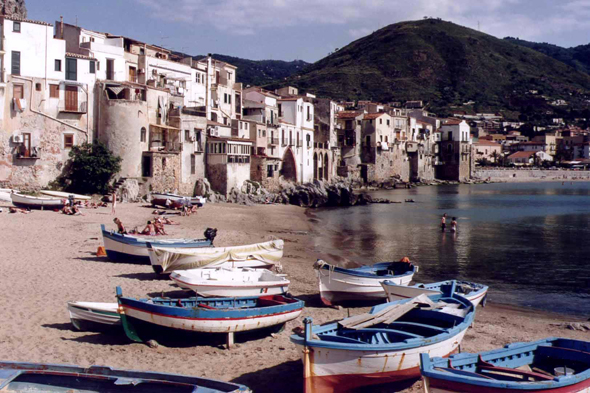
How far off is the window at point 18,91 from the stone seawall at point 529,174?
94685mm

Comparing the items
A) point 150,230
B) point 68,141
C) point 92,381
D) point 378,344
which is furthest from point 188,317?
point 68,141

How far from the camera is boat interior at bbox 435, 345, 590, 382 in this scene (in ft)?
31.9

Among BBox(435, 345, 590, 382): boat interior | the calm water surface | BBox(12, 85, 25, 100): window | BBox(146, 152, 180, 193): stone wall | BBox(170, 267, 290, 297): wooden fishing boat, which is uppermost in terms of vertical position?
BBox(12, 85, 25, 100): window

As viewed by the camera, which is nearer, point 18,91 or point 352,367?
point 352,367

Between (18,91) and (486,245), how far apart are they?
3083cm

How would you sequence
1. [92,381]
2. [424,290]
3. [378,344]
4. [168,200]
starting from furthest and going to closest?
[168,200] → [424,290] → [378,344] → [92,381]

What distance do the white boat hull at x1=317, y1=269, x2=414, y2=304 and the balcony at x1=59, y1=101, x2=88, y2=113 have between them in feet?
98.8

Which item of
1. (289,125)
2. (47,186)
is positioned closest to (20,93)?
(47,186)

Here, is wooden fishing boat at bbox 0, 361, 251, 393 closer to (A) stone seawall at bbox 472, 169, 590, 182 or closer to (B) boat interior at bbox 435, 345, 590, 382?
(B) boat interior at bbox 435, 345, 590, 382

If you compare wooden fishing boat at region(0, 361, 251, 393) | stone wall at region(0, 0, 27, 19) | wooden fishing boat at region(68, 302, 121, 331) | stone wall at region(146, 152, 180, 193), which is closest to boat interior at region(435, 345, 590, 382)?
wooden fishing boat at region(0, 361, 251, 393)

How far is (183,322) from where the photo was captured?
1238cm

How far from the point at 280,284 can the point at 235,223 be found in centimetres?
2253

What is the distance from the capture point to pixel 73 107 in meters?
41.8

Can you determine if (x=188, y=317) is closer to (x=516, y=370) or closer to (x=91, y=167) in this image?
(x=516, y=370)
